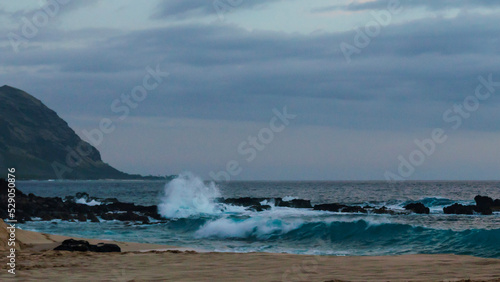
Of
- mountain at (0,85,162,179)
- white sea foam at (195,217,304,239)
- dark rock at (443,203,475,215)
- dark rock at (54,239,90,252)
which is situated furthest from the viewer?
mountain at (0,85,162,179)

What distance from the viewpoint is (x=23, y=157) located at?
17688 cm

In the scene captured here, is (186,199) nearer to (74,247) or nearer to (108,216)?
(108,216)

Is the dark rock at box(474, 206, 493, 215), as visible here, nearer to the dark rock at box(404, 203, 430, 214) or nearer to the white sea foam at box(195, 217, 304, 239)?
the dark rock at box(404, 203, 430, 214)

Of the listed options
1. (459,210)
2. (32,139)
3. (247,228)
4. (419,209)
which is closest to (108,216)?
(247,228)

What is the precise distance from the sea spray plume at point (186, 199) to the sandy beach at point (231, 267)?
24417 mm

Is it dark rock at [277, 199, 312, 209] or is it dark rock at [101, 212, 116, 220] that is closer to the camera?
dark rock at [101, 212, 116, 220]

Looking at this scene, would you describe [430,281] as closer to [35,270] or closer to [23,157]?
[35,270]

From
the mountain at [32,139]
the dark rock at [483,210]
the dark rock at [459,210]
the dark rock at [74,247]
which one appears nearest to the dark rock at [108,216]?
the dark rock at [74,247]

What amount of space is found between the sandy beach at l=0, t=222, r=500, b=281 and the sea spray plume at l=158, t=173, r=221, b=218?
961 inches

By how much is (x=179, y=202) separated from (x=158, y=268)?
31276 mm

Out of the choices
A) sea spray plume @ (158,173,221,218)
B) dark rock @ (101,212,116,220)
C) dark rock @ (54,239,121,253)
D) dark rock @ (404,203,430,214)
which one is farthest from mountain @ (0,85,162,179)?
dark rock @ (54,239,121,253)

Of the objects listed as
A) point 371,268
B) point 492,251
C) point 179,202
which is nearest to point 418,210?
point 179,202

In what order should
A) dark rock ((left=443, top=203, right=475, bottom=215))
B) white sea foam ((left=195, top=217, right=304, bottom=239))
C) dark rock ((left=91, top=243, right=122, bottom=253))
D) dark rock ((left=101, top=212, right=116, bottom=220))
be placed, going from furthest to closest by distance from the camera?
dark rock ((left=443, top=203, right=475, bottom=215)) → dark rock ((left=101, top=212, right=116, bottom=220)) → white sea foam ((left=195, top=217, right=304, bottom=239)) → dark rock ((left=91, top=243, right=122, bottom=253))

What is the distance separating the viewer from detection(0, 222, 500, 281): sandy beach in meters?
9.66
